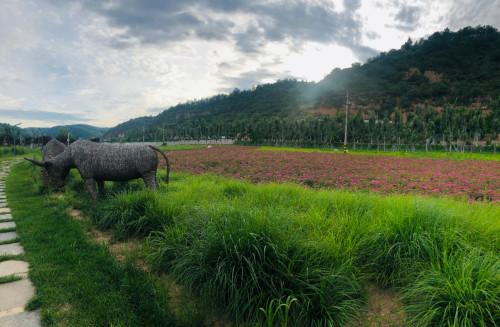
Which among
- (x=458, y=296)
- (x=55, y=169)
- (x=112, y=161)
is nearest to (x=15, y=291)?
(x=112, y=161)

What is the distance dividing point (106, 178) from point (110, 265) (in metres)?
3.74

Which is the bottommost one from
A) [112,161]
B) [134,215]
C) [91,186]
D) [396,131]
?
[134,215]

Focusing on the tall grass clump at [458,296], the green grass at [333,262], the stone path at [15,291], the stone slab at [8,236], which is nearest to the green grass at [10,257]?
the stone path at [15,291]

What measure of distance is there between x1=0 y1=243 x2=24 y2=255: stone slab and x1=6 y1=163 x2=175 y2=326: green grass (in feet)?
0.32

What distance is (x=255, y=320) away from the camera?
2457 mm

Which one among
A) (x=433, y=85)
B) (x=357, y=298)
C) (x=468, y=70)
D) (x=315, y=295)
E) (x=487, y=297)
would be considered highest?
(x=468, y=70)

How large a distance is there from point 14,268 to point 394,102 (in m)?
119

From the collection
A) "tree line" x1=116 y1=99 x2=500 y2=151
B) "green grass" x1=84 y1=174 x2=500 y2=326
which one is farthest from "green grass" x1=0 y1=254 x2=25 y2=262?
"tree line" x1=116 y1=99 x2=500 y2=151

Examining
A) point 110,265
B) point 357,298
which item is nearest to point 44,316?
point 110,265

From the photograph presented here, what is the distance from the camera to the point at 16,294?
10.5 ft

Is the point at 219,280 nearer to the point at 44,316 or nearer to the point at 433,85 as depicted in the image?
the point at 44,316

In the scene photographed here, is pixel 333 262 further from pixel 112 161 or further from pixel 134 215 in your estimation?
pixel 112 161

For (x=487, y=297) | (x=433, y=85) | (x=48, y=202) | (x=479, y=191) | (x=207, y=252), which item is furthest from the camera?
(x=433, y=85)

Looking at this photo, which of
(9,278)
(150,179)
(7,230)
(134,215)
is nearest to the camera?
(9,278)
